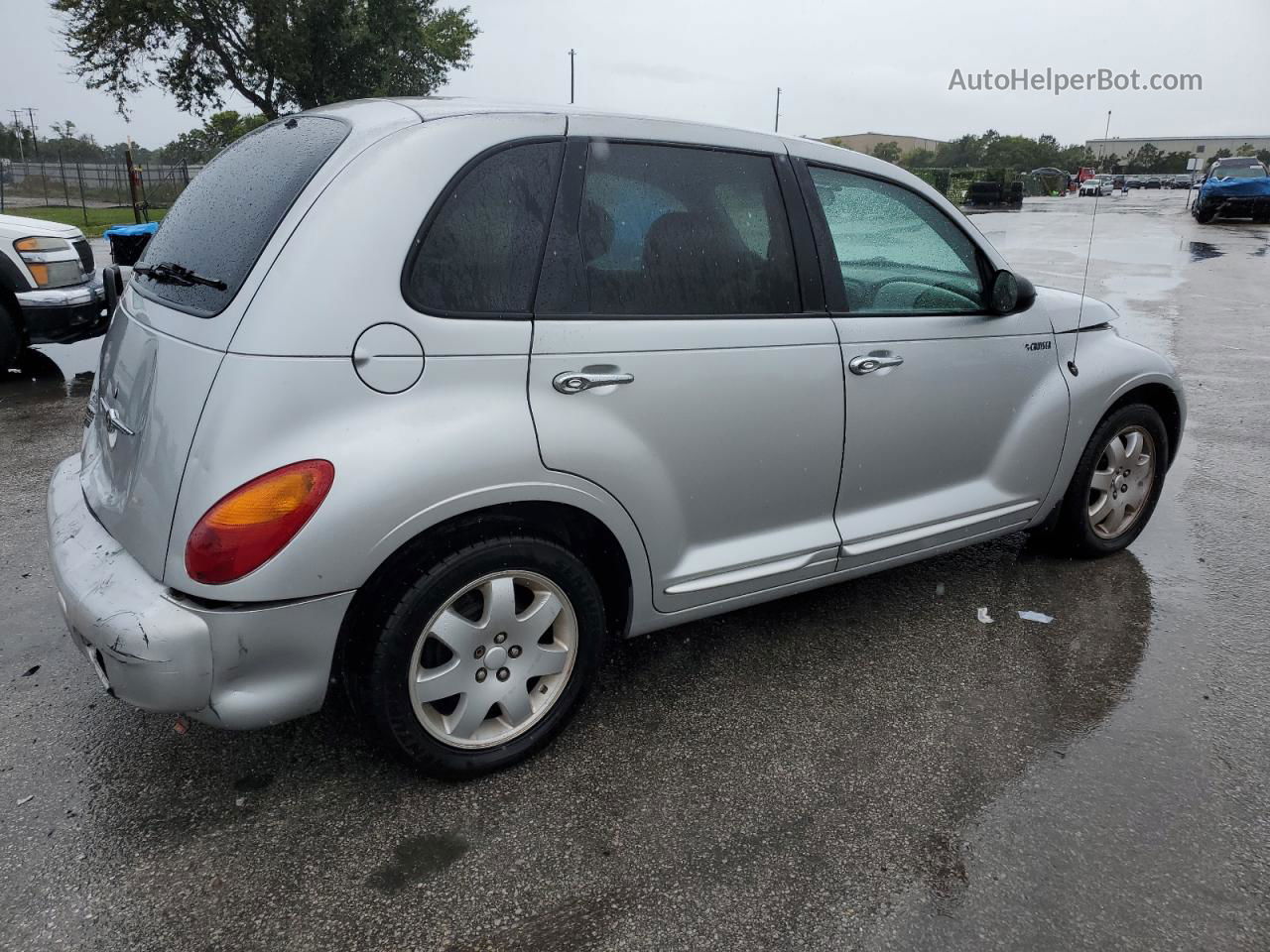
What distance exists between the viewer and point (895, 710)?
3031mm

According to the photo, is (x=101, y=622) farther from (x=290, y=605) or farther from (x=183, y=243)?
(x=183, y=243)

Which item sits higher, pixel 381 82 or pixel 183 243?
pixel 381 82

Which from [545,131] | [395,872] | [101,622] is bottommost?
[395,872]

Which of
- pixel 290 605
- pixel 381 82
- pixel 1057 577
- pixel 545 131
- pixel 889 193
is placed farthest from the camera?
pixel 381 82

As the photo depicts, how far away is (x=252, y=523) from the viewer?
2.10m

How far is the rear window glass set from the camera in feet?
7.73

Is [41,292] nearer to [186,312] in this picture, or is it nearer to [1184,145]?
[186,312]

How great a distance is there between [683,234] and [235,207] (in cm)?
127

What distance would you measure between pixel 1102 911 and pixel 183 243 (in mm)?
2996

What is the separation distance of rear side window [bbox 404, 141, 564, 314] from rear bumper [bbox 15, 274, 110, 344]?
564 cm

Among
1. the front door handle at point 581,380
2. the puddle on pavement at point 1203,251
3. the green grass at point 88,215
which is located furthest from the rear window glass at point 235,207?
the green grass at point 88,215

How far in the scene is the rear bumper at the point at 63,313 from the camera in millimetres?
6953

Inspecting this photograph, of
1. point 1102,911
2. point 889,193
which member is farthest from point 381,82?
point 1102,911

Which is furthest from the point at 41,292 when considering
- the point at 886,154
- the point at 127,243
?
the point at 886,154
